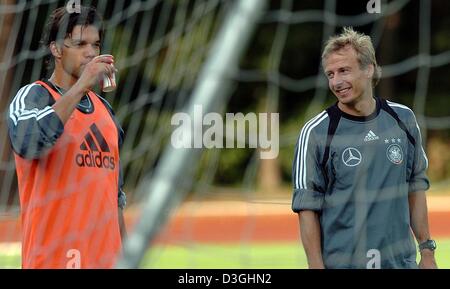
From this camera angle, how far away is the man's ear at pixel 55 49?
3.33 m

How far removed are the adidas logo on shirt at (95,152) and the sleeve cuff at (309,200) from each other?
61 cm

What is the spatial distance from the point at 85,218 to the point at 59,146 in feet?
0.79

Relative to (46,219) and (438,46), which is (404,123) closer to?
(46,219)

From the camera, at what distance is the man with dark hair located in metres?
3.07

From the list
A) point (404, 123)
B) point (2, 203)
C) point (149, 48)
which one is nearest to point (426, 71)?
point (149, 48)

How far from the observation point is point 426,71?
13.4 meters

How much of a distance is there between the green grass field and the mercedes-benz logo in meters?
3.34

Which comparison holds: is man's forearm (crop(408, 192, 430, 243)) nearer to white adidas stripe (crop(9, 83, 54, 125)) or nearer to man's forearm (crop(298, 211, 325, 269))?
man's forearm (crop(298, 211, 325, 269))

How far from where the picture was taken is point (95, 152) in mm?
3229

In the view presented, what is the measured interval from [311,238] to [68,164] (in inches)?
30.9
